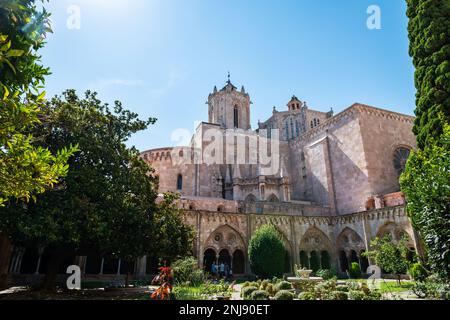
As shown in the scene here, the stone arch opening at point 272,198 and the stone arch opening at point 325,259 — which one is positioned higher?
the stone arch opening at point 272,198

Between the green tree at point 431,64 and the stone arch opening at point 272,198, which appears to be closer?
the green tree at point 431,64

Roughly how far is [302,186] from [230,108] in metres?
14.9

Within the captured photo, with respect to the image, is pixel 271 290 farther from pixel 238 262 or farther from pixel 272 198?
pixel 272 198

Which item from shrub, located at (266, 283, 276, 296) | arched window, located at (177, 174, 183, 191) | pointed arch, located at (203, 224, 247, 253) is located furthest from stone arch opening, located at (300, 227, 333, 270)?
shrub, located at (266, 283, 276, 296)

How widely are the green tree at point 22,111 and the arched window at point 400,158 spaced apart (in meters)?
27.5

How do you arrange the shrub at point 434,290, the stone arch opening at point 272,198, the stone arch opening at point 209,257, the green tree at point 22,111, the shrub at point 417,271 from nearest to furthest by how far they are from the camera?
the green tree at point 22,111 < the shrub at point 434,290 < the shrub at point 417,271 < the stone arch opening at point 209,257 < the stone arch opening at point 272,198

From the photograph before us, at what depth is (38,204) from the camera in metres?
9.67

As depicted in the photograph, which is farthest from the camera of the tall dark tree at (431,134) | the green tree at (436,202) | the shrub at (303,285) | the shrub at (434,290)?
the shrub at (303,285)

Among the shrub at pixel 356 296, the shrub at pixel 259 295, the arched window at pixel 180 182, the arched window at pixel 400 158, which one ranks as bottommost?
the shrub at pixel 259 295

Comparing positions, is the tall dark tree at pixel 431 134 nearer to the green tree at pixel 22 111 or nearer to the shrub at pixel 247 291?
the shrub at pixel 247 291

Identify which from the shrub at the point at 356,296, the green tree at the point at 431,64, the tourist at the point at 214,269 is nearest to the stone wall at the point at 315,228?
the tourist at the point at 214,269

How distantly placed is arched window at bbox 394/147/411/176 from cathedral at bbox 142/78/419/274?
3.5 inches

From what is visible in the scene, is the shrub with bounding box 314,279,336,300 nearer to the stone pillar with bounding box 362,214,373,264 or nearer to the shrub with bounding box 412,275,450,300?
the shrub with bounding box 412,275,450,300

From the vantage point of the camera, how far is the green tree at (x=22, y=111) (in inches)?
149
